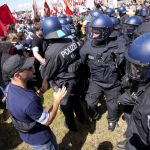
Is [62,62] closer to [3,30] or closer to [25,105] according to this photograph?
[25,105]

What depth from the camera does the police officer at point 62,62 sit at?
4938 millimetres

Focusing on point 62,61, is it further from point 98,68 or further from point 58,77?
point 98,68

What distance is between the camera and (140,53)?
309 cm

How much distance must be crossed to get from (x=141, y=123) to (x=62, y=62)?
2.38m

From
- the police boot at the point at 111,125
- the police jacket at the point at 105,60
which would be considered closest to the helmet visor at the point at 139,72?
the police jacket at the point at 105,60

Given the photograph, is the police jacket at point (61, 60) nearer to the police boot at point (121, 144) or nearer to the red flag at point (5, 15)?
the police boot at point (121, 144)

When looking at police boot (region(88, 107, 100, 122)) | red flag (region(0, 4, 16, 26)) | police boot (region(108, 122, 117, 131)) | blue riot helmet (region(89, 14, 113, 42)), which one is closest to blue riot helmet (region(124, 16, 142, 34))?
blue riot helmet (region(89, 14, 113, 42))

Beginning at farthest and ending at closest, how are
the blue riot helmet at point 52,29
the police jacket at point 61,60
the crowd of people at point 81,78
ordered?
the blue riot helmet at point 52,29 < the police jacket at point 61,60 < the crowd of people at point 81,78

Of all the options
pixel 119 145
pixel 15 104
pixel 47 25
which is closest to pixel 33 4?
pixel 47 25

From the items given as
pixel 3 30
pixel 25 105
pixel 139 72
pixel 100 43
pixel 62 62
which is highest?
pixel 139 72

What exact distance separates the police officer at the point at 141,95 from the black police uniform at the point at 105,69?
1855mm

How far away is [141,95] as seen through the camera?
3133 millimetres

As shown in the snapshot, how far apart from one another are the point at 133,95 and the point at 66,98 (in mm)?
2059

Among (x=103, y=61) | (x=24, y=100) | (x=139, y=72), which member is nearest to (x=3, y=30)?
(x=103, y=61)
